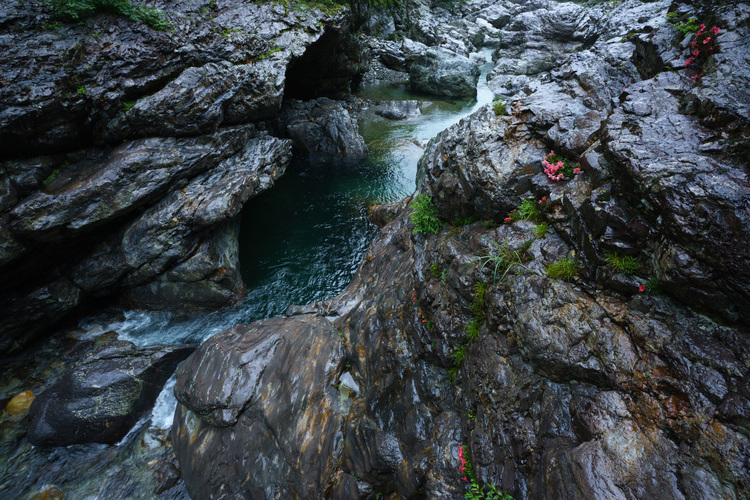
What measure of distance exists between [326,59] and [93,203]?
1600cm

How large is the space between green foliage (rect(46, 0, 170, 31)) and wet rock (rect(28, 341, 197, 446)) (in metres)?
10.5

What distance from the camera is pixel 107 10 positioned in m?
10.1

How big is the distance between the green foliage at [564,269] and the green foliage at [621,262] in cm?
41

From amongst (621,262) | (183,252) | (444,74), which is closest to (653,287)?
(621,262)

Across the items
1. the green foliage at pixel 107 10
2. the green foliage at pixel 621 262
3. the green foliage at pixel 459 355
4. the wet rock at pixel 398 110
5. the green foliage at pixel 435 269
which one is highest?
the green foliage at pixel 107 10

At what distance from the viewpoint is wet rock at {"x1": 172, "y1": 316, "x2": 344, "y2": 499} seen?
20.4 ft

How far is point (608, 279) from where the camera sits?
4062mm

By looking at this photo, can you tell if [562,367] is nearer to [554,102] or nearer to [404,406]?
[404,406]

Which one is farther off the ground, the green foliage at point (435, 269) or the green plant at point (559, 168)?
the green plant at point (559, 168)

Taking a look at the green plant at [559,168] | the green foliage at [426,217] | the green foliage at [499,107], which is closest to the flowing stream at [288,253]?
the green foliage at [426,217]

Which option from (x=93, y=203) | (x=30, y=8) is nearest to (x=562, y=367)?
(x=93, y=203)

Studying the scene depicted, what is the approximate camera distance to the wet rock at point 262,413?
621 cm

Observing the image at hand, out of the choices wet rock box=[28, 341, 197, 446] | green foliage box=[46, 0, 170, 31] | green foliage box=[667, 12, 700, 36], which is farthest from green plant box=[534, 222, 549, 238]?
green foliage box=[46, 0, 170, 31]

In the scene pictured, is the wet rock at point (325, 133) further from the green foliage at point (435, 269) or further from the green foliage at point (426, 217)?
the green foliage at point (435, 269)
